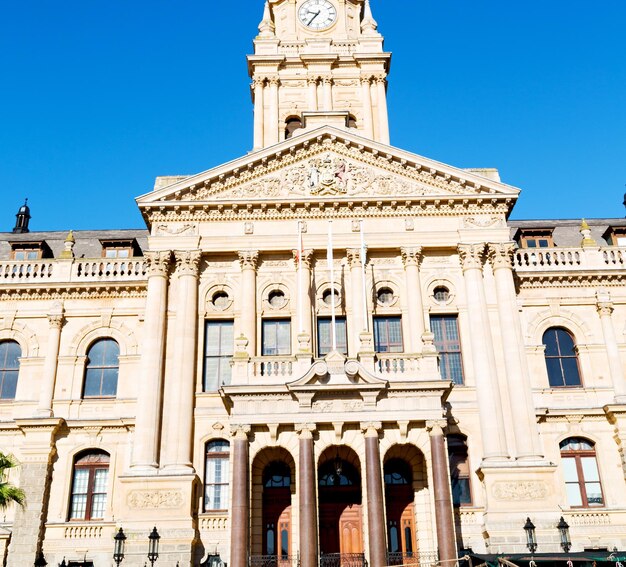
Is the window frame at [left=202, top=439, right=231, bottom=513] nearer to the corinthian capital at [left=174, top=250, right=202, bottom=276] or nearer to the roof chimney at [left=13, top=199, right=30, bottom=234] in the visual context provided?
the corinthian capital at [left=174, top=250, right=202, bottom=276]

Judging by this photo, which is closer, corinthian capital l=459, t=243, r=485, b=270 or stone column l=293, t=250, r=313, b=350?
stone column l=293, t=250, r=313, b=350

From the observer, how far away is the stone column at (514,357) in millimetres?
29000

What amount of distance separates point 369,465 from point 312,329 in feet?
24.4

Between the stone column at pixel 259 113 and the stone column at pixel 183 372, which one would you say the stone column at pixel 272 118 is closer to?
the stone column at pixel 259 113

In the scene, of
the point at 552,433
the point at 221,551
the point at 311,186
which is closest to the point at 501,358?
the point at 552,433

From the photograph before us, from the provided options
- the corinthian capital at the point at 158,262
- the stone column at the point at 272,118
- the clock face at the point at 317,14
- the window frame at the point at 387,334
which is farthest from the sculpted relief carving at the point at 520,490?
the clock face at the point at 317,14

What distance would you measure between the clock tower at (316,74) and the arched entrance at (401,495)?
764 inches

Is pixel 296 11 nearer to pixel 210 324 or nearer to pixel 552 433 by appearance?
pixel 210 324

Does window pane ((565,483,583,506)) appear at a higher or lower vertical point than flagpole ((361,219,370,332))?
lower

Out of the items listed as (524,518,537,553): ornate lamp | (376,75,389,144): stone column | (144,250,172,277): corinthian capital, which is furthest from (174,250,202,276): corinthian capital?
(524,518,537,553): ornate lamp

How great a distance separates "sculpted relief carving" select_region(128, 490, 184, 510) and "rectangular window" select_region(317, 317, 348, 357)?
27.8 ft

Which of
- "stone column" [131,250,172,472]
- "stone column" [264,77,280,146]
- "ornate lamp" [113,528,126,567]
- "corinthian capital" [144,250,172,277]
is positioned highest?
"stone column" [264,77,280,146]

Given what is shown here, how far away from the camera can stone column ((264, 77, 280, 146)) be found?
135ft

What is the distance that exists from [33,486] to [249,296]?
1188 cm
